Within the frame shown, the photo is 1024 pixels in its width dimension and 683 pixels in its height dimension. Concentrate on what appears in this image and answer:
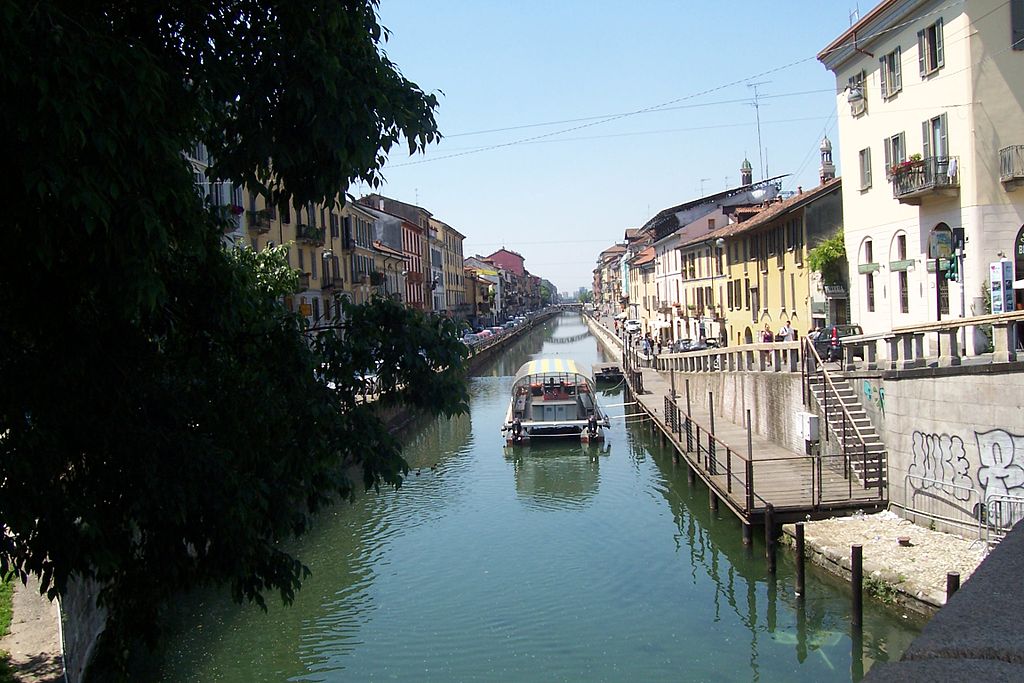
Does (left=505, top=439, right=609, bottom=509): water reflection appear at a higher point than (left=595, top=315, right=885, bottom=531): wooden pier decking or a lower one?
lower

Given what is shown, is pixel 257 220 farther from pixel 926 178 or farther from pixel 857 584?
pixel 857 584

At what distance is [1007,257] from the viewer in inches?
798

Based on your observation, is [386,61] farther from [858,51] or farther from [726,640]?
[858,51]

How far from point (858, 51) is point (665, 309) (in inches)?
1561

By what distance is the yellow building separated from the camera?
1291 inches

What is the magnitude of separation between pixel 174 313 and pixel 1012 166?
19342 mm

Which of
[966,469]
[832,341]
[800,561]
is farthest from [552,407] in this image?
[966,469]

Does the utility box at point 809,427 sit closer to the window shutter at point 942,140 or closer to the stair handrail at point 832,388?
the stair handrail at point 832,388

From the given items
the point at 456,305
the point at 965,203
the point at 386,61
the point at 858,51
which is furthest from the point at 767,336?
the point at 456,305

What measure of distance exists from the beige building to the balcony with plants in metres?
0.02

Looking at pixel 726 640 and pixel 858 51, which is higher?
pixel 858 51

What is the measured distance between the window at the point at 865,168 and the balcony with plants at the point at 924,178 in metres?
3.51

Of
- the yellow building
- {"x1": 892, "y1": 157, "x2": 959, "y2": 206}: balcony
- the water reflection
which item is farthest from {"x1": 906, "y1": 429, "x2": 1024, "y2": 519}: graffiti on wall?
the yellow building

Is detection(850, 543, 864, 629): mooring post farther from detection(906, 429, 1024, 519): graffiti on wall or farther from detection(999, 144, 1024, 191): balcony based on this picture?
detection(999, 144, 1024, 191): balcony
